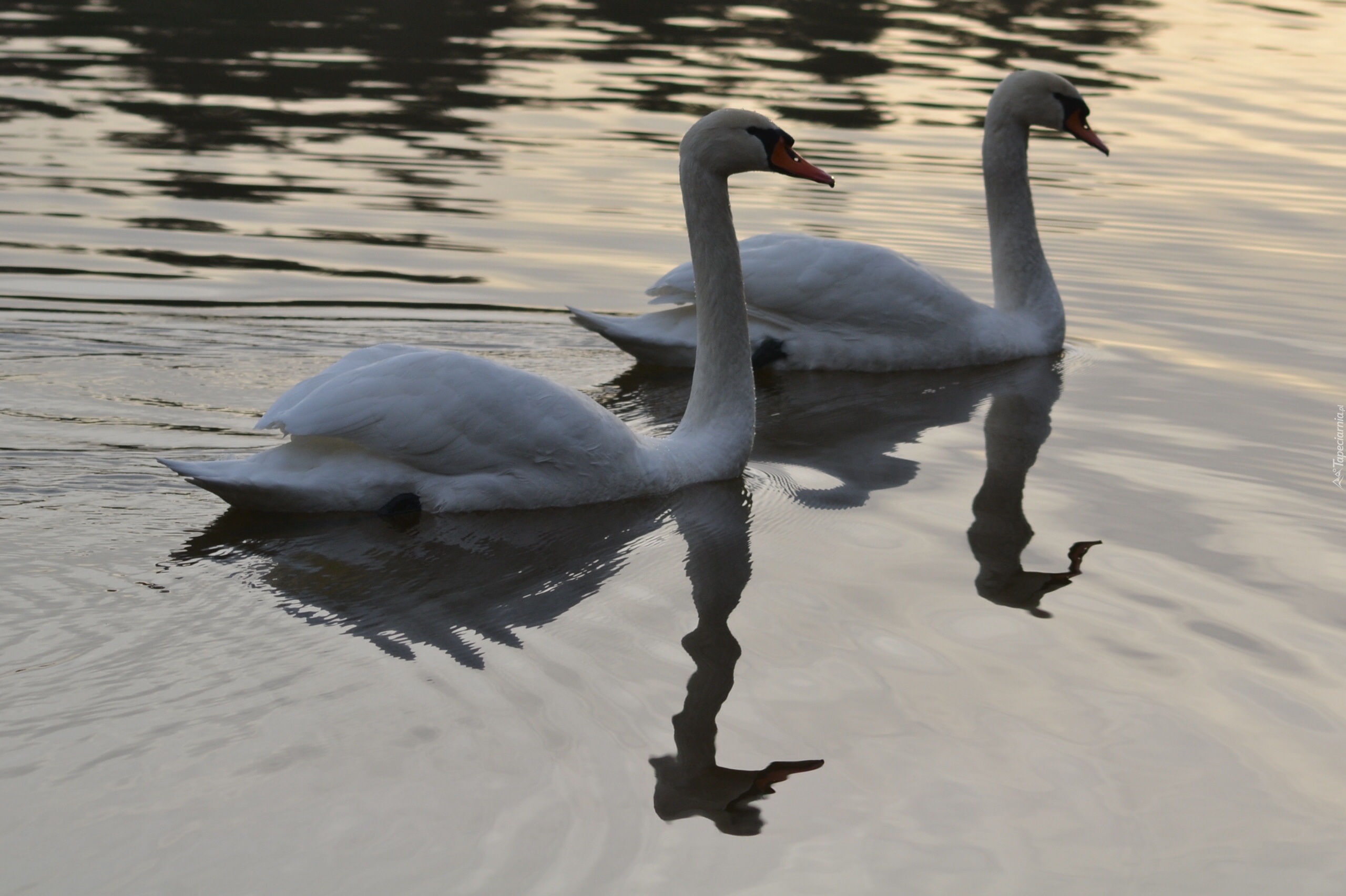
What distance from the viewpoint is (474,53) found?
21.0 metres

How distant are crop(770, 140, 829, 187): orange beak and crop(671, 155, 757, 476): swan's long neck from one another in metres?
0.27

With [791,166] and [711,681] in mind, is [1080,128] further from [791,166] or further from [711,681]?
[711,681]

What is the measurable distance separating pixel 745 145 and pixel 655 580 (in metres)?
2.15

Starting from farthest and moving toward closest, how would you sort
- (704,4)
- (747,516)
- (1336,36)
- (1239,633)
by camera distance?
(704,4)
(1336,36)
(747,516)
(1239,633)

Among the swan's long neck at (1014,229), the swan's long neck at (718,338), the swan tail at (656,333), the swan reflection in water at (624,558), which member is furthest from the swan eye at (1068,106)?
the swan's long neck at (718,338)

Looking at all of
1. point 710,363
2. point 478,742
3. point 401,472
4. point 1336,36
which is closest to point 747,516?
point 710,363

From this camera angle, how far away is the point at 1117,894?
396 cm

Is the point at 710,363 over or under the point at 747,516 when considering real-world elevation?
over

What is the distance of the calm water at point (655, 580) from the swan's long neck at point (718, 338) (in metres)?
0.24

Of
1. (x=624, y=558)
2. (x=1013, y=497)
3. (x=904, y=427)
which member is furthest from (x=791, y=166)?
(x=624, y=558)

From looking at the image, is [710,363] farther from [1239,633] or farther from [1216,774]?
[1216,774]

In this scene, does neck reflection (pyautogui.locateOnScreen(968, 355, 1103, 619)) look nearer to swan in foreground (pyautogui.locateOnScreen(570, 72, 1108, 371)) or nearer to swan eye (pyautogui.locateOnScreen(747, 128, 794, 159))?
swan in foreground (pyautogui.locateOnScreen(570, 72, 1108, 371))

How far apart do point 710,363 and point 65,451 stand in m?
2.81

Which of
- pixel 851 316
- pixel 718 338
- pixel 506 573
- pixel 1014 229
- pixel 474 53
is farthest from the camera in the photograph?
pixel 474 53
